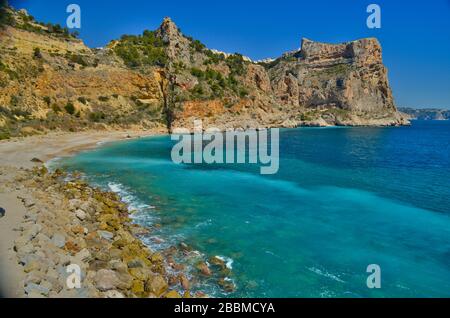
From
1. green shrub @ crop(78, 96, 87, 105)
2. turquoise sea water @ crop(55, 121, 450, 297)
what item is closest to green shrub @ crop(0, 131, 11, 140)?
turquoise sea water @ crop(55, 121, 450, 297)

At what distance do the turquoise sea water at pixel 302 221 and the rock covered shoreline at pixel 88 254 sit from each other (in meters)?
1.08

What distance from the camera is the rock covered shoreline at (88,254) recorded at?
25.1ft

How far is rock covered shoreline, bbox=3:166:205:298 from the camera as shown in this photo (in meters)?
7.65

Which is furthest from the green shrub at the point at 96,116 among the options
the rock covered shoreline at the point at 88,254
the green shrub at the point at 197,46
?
the rock covered shoreline at the point at 88,254

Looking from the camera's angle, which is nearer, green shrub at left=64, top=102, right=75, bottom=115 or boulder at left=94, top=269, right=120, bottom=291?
boulder at left=94, top=269, right=120, bottom=291

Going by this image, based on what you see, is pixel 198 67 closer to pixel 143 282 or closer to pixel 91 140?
pixel 91 140

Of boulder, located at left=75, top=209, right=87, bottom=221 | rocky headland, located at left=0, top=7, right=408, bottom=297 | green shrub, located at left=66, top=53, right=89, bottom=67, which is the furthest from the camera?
green shrub, located at left=66, top=53, right=89, bottom=67

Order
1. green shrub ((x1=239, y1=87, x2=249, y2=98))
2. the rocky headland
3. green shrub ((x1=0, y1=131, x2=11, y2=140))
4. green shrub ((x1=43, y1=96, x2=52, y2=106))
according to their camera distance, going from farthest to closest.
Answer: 1. green shrub ((x1=239, y1=87, x2=249, y2=98))
2. green shrub ((x1=43, y1=96, x2=52, y2=106))
3. green shrub ((x1=0, y1=131, x2=11, y2=140))
4. the rocky headland

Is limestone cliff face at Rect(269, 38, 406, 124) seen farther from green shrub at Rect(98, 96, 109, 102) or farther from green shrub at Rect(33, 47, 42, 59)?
green shrub at Rect(33, 47, 42, 59)

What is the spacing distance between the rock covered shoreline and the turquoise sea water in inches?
42.6

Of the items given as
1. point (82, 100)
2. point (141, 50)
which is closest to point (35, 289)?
point (82, 100)

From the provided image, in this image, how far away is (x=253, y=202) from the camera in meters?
18.2

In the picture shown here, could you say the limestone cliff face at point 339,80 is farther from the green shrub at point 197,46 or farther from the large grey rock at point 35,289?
the large grey rock at point 35,289

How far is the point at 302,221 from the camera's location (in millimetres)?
15180
